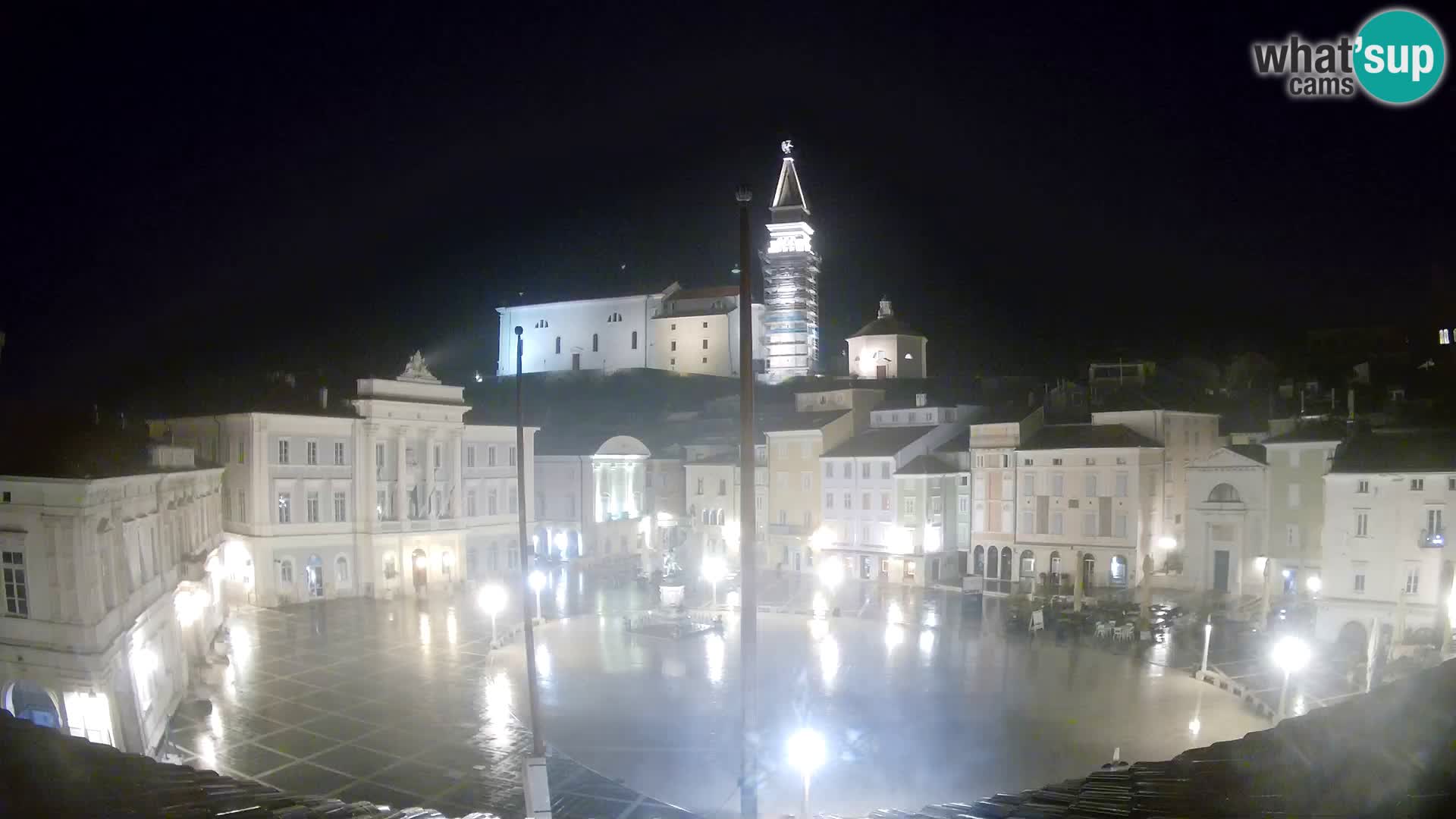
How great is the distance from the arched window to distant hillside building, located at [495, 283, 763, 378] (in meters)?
46.5

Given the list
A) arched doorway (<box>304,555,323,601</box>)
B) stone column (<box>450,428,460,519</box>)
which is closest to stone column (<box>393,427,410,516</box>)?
Result: stone column (<box>450,428,460,519</box>)

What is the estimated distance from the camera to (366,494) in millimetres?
37062

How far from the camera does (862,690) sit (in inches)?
878

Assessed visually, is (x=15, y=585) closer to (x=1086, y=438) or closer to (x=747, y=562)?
(x=747, y=562)

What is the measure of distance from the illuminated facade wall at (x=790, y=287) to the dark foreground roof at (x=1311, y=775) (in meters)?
68.9

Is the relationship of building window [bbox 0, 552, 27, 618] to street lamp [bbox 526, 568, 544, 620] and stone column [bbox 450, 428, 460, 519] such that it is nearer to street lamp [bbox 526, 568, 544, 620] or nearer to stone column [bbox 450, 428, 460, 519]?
street lamp [bbox 526, 568, 544, 620]

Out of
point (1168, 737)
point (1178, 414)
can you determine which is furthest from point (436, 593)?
point (1178, 414)

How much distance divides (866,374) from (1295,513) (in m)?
40.3

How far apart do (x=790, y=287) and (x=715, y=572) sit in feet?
144

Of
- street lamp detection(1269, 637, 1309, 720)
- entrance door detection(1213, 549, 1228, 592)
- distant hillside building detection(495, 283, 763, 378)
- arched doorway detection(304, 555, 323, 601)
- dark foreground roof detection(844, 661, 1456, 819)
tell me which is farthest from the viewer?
distant hillside building detection(495, 283, 763, 378)

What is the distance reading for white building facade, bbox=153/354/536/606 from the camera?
33.8 m

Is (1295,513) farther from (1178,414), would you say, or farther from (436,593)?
(436,593)

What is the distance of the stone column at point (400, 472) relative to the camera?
125ft

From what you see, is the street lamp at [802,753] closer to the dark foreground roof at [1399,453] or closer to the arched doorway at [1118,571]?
the dark foreground roof at [1399,453]
